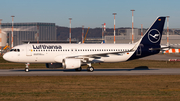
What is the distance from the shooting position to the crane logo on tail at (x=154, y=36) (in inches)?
1800

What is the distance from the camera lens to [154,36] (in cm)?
4575

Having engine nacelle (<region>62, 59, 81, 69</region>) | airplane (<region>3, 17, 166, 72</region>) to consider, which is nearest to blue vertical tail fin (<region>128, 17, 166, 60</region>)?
airplane (<region>3, 17, 166, 72</region>)

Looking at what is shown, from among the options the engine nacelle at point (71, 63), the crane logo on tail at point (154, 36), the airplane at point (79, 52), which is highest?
the crane logo on tail at point (154, 36)

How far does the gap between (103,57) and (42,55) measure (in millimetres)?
9444

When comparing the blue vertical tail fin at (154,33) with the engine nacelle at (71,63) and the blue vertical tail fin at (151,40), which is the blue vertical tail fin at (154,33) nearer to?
the blue vertical tail fin at (151,40)

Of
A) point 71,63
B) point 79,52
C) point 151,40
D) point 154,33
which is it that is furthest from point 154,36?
point 71,63

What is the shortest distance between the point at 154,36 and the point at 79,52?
13044 mm


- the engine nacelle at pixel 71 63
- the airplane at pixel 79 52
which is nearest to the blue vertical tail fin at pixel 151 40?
the airplane at pixel 79 52

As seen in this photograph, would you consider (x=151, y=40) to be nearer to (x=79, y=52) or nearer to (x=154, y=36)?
(x=154, y=36)
